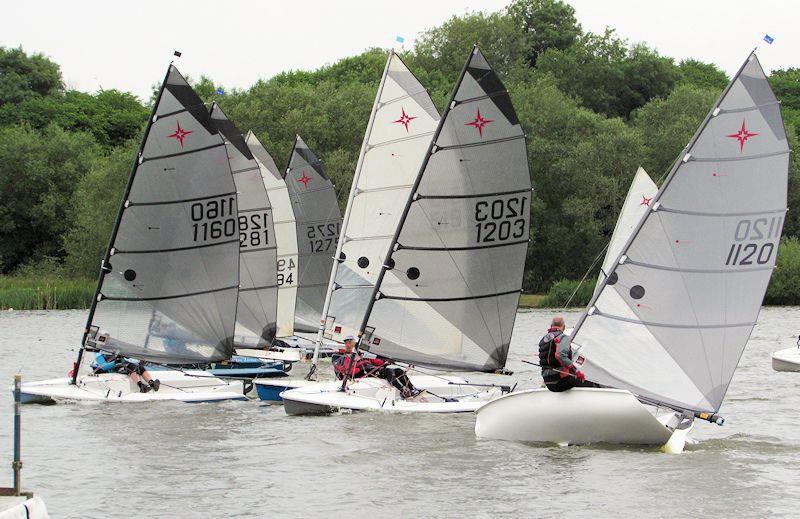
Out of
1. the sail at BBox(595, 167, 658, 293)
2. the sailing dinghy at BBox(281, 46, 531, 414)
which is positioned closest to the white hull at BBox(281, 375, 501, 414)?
the sailing dinghy at BBox(281, 46, 531, 414)

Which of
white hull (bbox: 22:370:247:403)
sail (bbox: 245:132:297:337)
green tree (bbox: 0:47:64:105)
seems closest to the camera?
white hull (bbox: 22:370:247:403)

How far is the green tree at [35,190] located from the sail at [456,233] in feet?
155

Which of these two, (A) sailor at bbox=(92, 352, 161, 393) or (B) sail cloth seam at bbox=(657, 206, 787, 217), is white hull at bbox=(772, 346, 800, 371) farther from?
(A) sailor at bbox=(92, 352, 161, 393)

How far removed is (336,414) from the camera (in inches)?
758

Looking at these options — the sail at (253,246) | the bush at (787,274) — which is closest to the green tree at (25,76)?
the bush at (787,274)

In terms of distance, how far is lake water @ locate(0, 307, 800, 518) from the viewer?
13078 mm

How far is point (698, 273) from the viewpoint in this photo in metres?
16.1

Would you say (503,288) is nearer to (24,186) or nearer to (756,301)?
(756,301)

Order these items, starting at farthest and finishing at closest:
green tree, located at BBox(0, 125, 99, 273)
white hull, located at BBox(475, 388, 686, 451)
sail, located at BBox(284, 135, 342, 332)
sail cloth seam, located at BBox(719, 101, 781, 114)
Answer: green tree, located at BBox(0, 125, 99, 273) < sail, located at BBox(284, 135, 342, 332) < sail cloth seam, located at BBox(719, 101, 781, 114) < white hull, located at BBox(475, 388, 686, 451)

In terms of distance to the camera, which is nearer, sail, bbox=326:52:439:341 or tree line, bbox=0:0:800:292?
sail, bbox=326:52:439:341

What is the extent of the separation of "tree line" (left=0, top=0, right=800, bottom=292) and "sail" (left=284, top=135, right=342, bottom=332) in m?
22.9

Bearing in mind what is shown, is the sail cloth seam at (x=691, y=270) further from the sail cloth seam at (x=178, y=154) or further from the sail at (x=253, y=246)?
the sail at (x=253, y=246)

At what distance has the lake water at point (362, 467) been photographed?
13.1 m

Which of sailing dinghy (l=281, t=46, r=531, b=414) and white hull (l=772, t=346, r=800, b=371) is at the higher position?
sailing dinghy (l=281, t=46, r=531, b=414)
